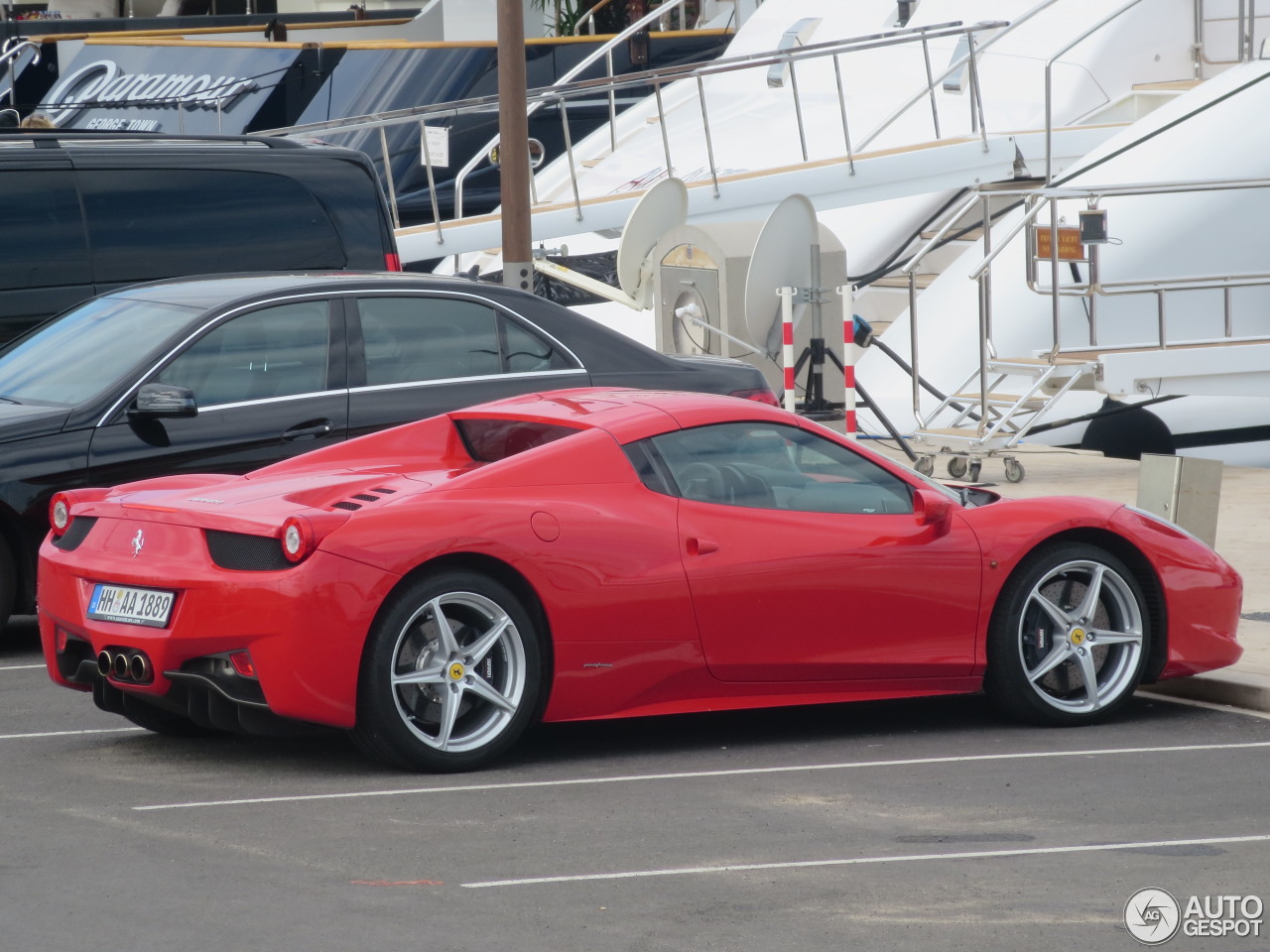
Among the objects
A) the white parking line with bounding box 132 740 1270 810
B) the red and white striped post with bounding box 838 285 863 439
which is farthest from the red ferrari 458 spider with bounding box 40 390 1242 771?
the red and white striped post with bounding box 838 285 863 439

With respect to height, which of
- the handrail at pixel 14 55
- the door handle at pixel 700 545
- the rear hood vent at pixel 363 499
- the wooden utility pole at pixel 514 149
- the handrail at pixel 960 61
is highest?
the handrail at pixel 14 55

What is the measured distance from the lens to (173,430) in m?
8.34

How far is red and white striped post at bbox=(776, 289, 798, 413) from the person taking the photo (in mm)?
12547

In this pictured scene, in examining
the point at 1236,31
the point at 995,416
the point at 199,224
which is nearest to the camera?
the point at 199,224

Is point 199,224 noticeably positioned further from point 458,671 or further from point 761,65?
point 761,65

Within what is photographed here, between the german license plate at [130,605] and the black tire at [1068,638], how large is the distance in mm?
2861

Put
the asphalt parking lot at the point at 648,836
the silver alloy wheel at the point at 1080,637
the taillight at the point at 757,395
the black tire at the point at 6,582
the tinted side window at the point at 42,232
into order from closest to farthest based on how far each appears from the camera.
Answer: the asphalt parking lot at the point at 648,836
the silver alloy wheel at the point at 1080,637
the black tire at the point at 6,582
the taillight at the point at 757,395
the tinted side window at the point at 42,232

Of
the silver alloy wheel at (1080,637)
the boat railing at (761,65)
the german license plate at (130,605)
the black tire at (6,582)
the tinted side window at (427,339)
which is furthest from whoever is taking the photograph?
the boat railing at (761,65)

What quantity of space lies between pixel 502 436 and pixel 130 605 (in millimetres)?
1489

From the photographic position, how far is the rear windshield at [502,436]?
700 centimetres

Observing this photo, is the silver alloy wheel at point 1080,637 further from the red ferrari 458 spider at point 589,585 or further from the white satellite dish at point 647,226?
the white satellite dish at point 647,226

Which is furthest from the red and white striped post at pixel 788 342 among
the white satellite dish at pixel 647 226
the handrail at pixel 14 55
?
the handrail at pixel 14 55

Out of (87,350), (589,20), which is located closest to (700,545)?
(87,350)

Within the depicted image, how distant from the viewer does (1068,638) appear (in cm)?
714
